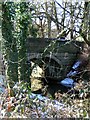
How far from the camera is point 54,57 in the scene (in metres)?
3.49

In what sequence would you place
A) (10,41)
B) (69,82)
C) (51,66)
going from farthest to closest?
(51,66)
(69,82)
(10,41)

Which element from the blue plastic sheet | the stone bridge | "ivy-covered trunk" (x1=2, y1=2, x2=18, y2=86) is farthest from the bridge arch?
"ivy-covered trunk" (x1=2, y1=2, x2=18, y2=86)

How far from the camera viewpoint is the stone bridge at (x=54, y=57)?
3.01m

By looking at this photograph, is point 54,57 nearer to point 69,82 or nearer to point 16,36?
point 69,82

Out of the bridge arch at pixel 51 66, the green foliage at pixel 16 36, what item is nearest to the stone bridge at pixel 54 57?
the bridge arch at pixel 51 66

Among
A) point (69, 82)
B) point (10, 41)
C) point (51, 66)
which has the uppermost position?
point (10, 41)

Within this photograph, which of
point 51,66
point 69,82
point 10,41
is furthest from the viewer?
point 51,66

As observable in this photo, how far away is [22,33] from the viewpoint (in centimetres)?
272

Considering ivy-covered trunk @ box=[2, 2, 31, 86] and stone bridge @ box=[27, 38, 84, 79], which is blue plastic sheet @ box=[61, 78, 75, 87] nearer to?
stone bridge @ box=[27, 38, 84, 79]

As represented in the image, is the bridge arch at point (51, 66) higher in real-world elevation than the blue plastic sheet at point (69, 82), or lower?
higher

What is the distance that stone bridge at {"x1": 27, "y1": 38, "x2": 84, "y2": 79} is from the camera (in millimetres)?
3006

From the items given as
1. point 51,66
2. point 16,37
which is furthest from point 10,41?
point 51,66

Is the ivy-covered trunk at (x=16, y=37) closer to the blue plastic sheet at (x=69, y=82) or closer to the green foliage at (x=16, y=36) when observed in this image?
the green foliage at (x=16, y=36)

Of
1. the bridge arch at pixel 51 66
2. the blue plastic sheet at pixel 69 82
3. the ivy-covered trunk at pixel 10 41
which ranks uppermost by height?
the ivy-covered trunk at pixel 10 41
